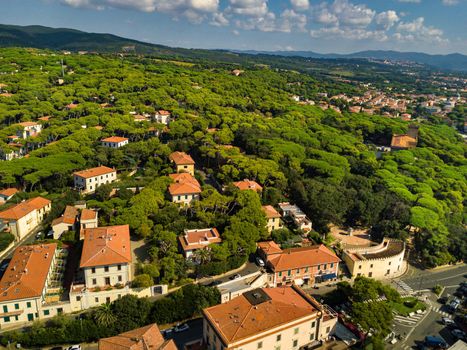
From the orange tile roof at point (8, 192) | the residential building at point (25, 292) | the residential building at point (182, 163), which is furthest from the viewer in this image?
the residential building at point (182, 163)

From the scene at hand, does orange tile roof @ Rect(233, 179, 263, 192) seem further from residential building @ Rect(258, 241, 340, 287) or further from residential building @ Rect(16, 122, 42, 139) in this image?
residential building @ Rect(16, 122, 42, 139)

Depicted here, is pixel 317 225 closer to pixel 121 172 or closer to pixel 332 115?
pixel 121 172

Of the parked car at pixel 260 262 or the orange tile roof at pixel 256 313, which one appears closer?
the orange tile roof at pixel 256 313

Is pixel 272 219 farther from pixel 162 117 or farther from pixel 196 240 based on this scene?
pixel 162 117

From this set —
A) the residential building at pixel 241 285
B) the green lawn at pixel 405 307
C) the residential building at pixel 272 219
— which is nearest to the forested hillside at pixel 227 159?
the residential building at pixel 241 285

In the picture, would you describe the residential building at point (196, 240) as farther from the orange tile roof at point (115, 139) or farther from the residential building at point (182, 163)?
the orange tile roof at point (115, 139)

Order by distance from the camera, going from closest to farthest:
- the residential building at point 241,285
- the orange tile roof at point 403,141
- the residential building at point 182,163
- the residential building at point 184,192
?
the residential building at point 241,285
the residential building at point 184,192
the residential building at point 182,163
the orange tile roof at point 403,141

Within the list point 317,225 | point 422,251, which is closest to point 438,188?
point 422,251

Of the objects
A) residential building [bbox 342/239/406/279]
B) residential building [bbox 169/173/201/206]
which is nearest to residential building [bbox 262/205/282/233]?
residential building [bbox 342/239/406/279]
